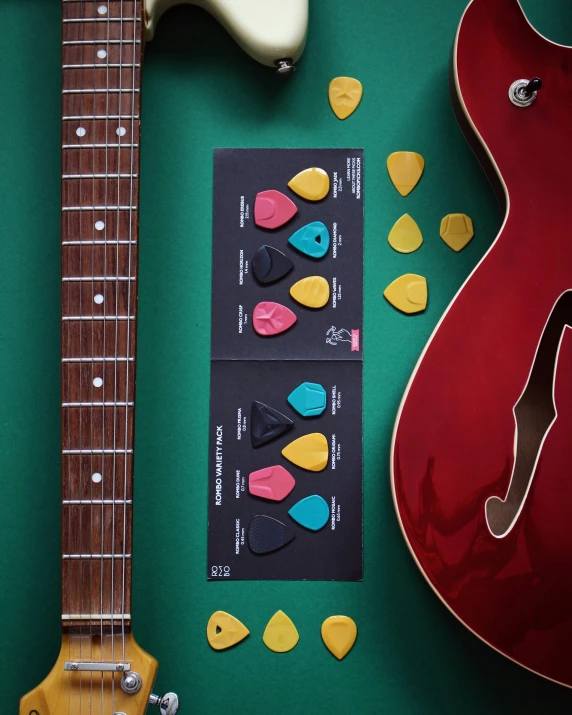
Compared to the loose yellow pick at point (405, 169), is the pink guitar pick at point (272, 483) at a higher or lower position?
lower

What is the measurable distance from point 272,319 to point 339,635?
433 mm

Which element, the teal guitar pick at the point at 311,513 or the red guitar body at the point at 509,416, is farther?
the teal guitar pick at the point at 311,513

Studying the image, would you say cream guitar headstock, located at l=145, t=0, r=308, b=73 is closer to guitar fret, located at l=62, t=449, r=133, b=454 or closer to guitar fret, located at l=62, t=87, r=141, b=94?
guitar fret, located at l=62, t=87, r=141, b=94

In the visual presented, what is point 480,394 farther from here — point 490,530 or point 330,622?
point 330,622

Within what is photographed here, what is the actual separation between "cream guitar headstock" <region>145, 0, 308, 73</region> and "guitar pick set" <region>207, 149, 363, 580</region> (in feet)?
0.45

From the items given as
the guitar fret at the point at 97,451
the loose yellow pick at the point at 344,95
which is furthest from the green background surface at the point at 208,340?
the guitar fret at the point at 97,451

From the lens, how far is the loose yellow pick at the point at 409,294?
951 millimetres

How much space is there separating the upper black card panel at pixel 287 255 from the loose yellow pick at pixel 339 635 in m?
0.35

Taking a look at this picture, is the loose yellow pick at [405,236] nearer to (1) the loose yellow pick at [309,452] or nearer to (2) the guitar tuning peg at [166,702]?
(1) the loose yellow pick at [309,452]

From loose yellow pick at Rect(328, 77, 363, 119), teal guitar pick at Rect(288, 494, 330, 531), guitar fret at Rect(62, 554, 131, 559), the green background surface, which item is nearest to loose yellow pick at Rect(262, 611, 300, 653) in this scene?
the green background surface

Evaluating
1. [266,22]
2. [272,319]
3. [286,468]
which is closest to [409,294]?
[272,319]

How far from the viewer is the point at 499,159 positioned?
0.86m

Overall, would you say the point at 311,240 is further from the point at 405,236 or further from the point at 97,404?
the point at 97,404

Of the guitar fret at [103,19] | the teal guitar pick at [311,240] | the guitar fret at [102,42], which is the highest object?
the guitar fret at [103,19]
